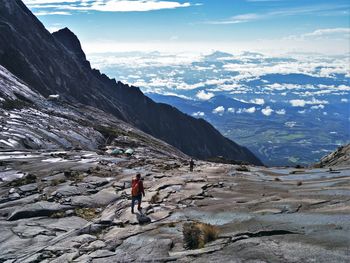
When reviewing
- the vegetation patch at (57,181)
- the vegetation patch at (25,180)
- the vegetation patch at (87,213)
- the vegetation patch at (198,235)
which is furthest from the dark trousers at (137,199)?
the vegetation patch at (25,180)

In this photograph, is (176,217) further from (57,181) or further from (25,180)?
(25,180)

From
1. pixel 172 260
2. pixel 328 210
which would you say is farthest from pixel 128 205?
Result: pixel 328 210

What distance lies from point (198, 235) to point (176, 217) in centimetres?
597

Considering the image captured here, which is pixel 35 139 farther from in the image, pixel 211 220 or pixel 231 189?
pixel 211 220

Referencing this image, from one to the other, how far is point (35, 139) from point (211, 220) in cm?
6660

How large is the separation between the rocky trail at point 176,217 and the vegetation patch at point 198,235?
1.21 feet

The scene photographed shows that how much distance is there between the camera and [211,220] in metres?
29.2

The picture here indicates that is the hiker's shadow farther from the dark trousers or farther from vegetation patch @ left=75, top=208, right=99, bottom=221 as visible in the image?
vegetation patch @ left=75, top=208, right=99, bottom=221

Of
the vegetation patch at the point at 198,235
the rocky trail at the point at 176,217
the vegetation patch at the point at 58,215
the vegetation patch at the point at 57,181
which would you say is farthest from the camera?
the vegetation patch at the point at 57,181

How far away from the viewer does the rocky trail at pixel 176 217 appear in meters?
23.1

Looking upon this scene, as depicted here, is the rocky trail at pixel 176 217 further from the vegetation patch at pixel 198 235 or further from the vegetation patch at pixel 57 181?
the vegetation patch at pixel 198 235

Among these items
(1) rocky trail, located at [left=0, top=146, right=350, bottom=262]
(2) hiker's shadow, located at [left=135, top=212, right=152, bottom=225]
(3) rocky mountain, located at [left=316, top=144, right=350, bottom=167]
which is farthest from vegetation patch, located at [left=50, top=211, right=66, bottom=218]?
(3) rocky mountain, located at [left=316, top=144, right=350, bottom=167]

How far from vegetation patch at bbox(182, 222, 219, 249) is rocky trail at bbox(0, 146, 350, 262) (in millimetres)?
370

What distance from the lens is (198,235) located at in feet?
82.0
